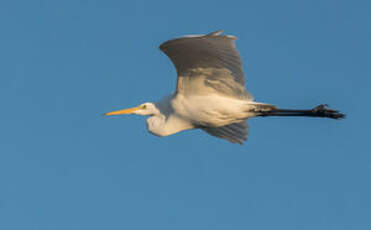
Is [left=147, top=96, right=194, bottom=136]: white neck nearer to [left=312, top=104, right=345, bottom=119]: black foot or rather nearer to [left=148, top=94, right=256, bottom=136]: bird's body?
[left=148, top=94, right=256, bottom=136]: bird's body

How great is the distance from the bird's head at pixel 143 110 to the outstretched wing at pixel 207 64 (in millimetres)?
1256

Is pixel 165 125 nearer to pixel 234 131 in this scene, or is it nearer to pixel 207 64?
pixel 234 131

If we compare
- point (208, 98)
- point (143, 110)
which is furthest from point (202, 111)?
point (143, 110)

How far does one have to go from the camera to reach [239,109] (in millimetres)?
11305

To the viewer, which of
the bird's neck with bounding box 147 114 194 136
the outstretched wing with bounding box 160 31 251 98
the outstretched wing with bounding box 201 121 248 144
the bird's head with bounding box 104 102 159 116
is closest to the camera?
the outstretched wing with bounding box 160 31 251 98

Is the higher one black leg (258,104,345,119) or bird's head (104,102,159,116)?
bird's head (104,102,159,116)

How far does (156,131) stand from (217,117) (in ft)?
4.51

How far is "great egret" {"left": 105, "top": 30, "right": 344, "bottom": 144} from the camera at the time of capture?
32.8ft

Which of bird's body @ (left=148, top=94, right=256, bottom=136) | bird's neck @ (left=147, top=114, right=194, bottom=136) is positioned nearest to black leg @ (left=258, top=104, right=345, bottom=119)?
bird's body @ (left=148, top=94, right=256, bottom=136)

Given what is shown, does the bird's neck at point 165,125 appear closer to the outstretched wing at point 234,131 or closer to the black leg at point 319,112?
the outstretched wing at point 234,131

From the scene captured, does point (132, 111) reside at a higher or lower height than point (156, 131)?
higher

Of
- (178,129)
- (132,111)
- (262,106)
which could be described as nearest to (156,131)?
(178,129)

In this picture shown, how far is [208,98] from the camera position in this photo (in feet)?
37.3

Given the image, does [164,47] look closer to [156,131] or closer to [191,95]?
[191,95]
